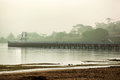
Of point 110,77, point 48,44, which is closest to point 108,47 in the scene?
point 48,44

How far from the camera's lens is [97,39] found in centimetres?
6650

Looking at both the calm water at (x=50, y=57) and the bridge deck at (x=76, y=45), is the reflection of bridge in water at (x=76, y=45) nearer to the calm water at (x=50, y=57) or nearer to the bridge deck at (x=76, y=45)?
the bridge deck at (x=76, y=45)

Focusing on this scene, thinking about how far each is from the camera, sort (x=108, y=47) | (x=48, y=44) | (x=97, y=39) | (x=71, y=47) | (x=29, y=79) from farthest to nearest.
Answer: (x=97, y=39) < (x=48, y=44) < (x=71, y=47) < (x=108, y=47) < (x=29, y=79)

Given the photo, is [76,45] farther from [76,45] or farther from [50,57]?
[50,57]

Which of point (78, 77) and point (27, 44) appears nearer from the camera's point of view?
point (78, 77)

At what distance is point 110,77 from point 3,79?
11.3ft

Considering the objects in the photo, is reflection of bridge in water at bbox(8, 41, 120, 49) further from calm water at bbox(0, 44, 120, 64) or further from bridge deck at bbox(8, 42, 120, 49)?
calm water at bbox(0, 44, 120, 64)

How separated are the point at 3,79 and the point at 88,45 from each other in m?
45.0

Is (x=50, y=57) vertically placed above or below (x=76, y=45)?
below

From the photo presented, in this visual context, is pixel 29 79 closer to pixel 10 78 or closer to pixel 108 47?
pixel 10 78

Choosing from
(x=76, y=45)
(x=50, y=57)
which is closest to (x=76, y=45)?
(x=76, y=45)

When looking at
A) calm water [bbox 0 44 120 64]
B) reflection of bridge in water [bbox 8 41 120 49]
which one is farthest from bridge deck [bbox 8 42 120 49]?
calm water [bbox 0 44 120 64]

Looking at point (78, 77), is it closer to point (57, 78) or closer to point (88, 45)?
point (57, 78)

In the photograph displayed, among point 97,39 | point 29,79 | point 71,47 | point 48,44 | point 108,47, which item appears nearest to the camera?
point 29,79
